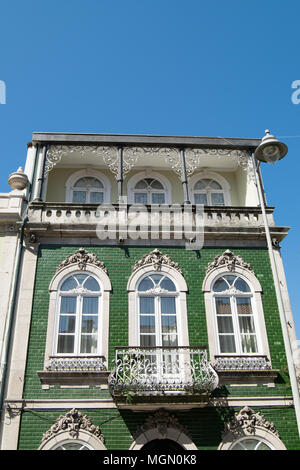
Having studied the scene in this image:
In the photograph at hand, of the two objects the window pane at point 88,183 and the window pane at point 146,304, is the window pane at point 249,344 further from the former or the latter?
the window pane at point 88,183

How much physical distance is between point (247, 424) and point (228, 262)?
4483mm

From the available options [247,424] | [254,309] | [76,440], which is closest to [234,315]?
[254,309]

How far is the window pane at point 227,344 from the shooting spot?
12.0 m

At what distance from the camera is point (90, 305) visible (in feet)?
40.3

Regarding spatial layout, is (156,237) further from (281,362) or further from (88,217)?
(281,362)

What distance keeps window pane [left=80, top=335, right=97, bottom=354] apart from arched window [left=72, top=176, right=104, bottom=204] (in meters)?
5.78

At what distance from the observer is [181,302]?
12.4 m

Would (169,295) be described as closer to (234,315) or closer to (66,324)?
(234,315)

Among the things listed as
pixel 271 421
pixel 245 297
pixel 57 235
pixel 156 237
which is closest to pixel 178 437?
pixel 271 421

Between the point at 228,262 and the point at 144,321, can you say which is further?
the point at 228,262

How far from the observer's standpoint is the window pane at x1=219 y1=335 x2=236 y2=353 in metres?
12.0

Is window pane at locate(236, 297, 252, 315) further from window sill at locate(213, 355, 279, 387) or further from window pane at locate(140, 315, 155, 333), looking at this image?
window pane at locate(140, 315, 155, 333)

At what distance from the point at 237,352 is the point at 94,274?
15.0 ft

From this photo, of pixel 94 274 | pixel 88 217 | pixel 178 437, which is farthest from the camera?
pixel 88 217
